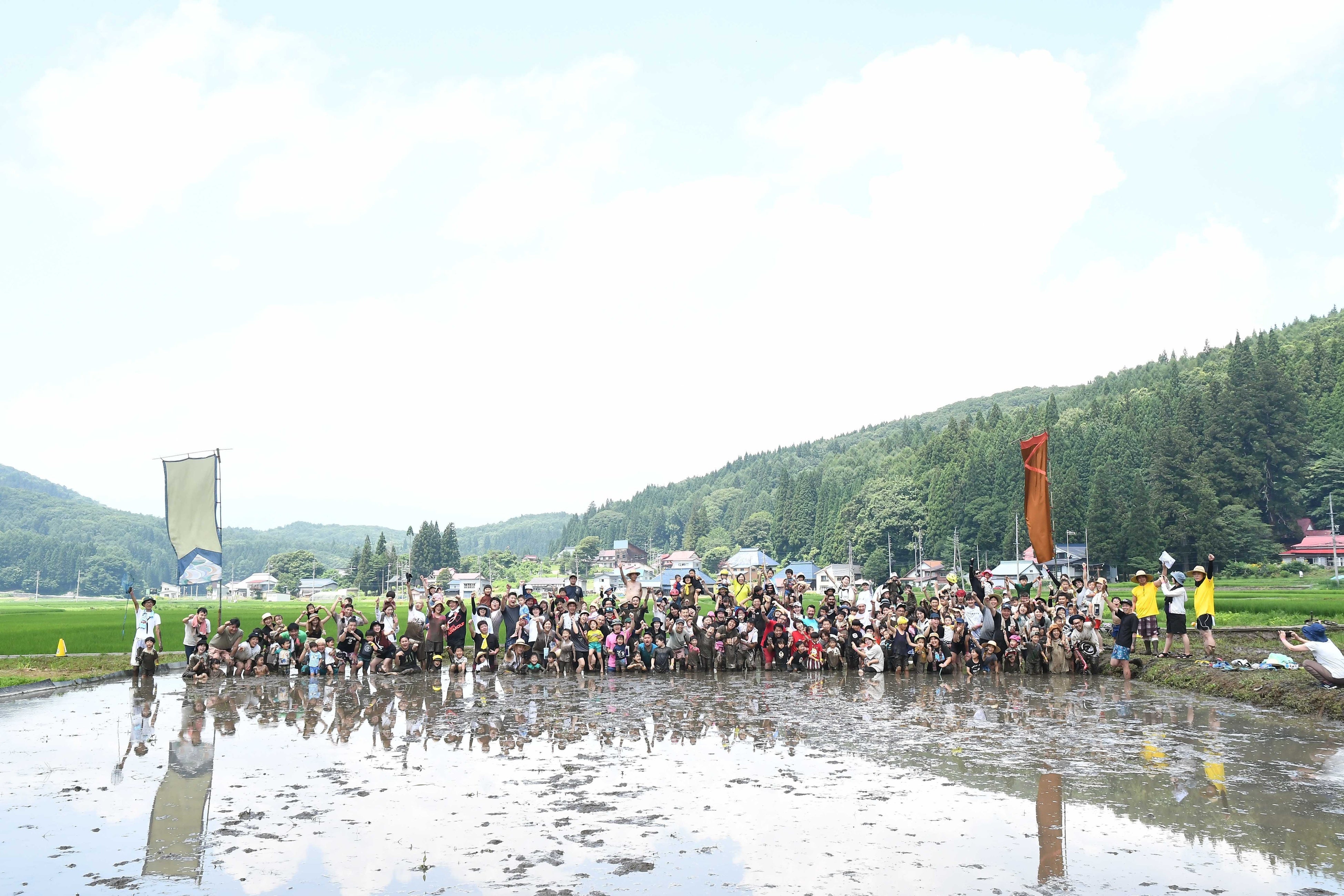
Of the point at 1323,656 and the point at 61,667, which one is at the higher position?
the point at 1323,656

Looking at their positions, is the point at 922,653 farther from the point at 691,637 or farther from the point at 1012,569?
the point at 1012,569

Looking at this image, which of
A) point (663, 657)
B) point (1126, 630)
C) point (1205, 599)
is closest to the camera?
point (1205, 599)

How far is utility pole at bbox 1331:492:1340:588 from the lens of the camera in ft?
272

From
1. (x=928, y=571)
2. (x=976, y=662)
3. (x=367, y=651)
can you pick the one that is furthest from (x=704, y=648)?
(x=928, y=571)

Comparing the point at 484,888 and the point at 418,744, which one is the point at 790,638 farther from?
the point at 484,888

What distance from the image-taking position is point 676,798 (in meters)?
9.12

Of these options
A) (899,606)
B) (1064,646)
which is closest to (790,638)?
(899,606)

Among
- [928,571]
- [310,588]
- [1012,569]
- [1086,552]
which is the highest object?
[1086,552]

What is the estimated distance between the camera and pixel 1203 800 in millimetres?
8664

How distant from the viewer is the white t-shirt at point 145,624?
19.6 m

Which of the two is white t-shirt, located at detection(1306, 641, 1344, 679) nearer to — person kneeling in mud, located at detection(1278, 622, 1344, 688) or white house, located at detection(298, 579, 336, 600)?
person kneeling in mud, located at detection(1278, 622, 1344, 688)

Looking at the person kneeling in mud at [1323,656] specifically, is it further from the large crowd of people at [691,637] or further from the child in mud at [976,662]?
the child in mud at [976,662]

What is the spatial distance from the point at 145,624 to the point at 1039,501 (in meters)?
19.3

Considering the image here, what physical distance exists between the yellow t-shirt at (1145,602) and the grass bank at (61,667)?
21.2 m
